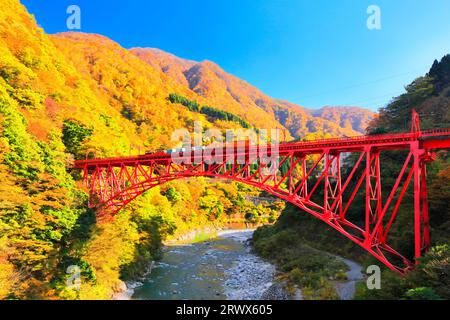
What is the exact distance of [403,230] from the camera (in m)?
16.2

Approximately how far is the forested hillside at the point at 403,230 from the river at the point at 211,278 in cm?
185

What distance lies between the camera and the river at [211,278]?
19031 millimetres

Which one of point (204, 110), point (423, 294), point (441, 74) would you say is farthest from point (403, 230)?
point (204, 110)

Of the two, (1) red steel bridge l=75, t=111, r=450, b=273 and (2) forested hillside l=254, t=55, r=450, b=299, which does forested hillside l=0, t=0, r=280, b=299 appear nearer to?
(1) red steel bridge l=75, t=111, r=450, b=273

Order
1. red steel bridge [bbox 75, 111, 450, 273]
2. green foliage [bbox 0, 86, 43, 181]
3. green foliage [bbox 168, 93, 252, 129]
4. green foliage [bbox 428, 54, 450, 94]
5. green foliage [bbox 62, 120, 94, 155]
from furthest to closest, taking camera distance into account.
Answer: green foliage [bbox 168, 93, 252, 129] → green foliage [bbox 428, 54, 450, 94] → green foliage [bbox 62, 120, 94, 155] → green foliage [bbox 0, 86, 43, 181] → red steel bridge [bbox 75, 111, 450, 273]

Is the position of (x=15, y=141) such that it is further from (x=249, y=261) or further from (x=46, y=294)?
(x=249, y=261)

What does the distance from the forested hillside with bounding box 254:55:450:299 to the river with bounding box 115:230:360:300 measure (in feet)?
6.08

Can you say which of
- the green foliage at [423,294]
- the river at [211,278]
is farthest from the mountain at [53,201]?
the green foliage at [423,294]

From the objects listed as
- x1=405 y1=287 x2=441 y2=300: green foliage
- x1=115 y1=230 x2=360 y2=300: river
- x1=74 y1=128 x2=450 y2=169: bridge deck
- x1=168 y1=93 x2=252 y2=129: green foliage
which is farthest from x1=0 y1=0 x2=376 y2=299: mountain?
x1=168 y1=93 x2=252 y2=129: green foliage

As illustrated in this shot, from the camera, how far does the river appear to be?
62.4ft

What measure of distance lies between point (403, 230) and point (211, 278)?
1510 centimetres

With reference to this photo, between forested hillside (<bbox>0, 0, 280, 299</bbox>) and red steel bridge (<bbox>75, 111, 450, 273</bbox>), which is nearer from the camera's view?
red steel bridge (<bbox>75, 111, 450, 273</bbox>)

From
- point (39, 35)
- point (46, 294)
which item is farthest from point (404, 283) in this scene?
point (39, 35)
